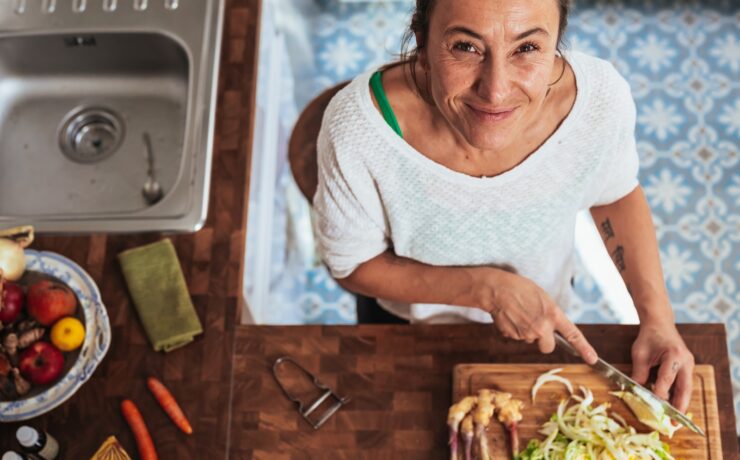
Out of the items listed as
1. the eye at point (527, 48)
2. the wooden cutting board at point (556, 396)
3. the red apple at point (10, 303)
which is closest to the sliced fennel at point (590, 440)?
the wooden cutting board at point (556, 396)

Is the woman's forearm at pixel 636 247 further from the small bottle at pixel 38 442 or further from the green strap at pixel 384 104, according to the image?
the small bottle at pixel 38 442

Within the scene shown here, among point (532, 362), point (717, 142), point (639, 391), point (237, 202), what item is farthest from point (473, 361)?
point (717, 142)

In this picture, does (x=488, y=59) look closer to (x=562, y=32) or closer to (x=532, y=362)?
(x=562, y=32)

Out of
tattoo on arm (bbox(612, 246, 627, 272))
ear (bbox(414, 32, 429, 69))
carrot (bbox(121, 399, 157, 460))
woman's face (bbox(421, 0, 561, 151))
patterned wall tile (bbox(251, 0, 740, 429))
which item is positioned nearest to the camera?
Answer: woman's face (bbox(421, 0, 561, 151))

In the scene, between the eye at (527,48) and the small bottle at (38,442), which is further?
the small bottle at (38,442)

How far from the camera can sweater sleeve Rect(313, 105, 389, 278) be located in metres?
1.11

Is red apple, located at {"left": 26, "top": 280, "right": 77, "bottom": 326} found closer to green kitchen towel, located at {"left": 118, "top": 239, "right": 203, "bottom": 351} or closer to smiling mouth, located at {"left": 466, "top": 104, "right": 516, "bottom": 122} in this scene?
green kitchen towel, located at {"left": 118, "top": 239, "right": 203, "bottom": 351}

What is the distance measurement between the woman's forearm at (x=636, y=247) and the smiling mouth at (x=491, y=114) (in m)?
0.45

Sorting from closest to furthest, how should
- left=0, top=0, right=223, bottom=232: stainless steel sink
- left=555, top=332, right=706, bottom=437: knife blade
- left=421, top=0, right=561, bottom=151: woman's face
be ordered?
left=421, top=0, right=561, bottom=151: woman's face < left=555, top=332, right=706, bottom=437: knife blade < left=0, top=0, right=223, bottom=232: stainless steel sink

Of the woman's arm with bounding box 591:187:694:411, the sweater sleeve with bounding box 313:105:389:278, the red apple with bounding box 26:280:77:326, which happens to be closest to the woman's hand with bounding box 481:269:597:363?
the woman's arm with bounding box 591:187:694:411

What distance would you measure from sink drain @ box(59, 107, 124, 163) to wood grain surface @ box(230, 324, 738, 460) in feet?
2.18

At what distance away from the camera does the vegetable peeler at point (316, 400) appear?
124cm

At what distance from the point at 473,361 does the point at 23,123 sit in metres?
1.18

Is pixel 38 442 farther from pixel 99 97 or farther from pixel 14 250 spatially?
pixel 99 97
